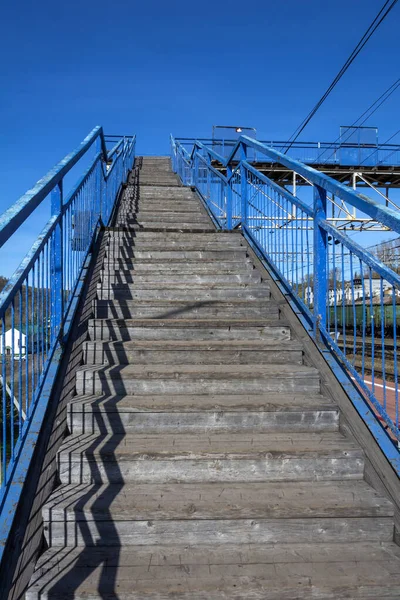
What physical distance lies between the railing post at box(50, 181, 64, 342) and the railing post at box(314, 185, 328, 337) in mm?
1816

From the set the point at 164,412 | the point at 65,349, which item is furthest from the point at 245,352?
the point at 65,349

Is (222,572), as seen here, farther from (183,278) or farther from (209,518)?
(183,278)

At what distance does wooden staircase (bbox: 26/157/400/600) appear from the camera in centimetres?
179

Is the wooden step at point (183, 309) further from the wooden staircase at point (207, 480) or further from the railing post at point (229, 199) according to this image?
the railing post at point (229, 199)

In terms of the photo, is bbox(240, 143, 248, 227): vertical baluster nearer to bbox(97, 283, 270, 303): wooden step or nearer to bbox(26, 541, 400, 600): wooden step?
bbox(97, 283, 270, 303): wooden step

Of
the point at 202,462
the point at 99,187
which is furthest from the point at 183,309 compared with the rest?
the point at 99,187

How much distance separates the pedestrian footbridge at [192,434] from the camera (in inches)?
71.9

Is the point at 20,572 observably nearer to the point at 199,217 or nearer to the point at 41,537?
the point at 41,537

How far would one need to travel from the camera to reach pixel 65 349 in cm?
298

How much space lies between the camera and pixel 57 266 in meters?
3.01

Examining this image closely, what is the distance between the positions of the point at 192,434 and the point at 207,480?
315mm

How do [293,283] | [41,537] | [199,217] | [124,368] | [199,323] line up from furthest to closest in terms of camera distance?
[199,217] < [293,283] < [199,323] < [124,368] < [41,537]

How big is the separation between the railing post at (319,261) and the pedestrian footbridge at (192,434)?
12 millimetres

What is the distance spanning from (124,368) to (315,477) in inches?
52.9
